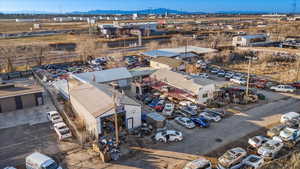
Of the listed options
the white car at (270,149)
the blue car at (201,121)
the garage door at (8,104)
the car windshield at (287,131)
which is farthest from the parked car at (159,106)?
the garage door at (8,104)

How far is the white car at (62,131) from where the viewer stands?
668 inches

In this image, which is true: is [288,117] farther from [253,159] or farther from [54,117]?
[54,117]

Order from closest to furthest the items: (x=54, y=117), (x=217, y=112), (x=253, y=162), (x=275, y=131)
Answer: (x=253, y=162), (x=275, y=131), (x=54, y=117), (x=217, y=112)

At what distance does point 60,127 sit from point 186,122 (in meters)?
9.90

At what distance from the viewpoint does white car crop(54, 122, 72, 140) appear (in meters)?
17.0

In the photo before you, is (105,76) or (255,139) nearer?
(255,139)

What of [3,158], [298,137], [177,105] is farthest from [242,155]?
[3,158]

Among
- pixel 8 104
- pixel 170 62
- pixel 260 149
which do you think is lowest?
pixel 260 149

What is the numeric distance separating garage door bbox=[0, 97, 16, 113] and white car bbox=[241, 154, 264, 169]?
2082cm

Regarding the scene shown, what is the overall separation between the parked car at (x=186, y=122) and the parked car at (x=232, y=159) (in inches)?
182

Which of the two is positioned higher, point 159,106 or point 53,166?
point 159,106

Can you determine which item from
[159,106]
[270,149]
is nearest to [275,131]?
[270,149]

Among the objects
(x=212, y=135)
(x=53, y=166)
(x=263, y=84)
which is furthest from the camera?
(x=263, y=84)

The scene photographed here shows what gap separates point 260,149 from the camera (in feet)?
48.9
